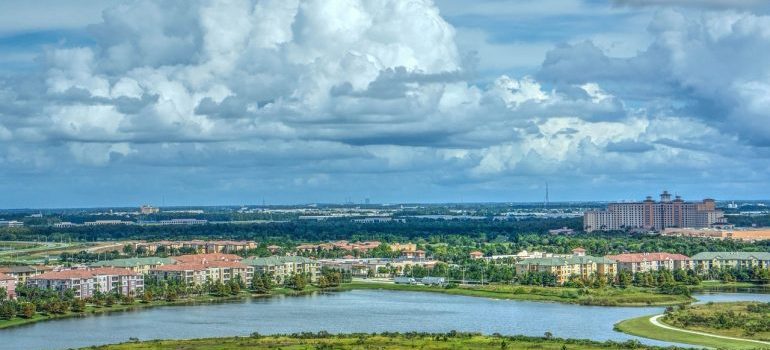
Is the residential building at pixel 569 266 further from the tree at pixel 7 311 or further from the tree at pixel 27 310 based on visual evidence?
the tree at pixel 7 311

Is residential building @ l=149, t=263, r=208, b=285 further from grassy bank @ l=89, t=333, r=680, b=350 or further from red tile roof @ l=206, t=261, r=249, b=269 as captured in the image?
grassy bank @ l=89, t=333, r=680, b=350

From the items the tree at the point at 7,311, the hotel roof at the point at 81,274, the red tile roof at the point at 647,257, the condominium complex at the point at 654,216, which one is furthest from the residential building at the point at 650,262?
the condominium complex at the point at 654,216

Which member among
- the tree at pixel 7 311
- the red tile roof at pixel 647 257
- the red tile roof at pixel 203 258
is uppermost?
the red tile roof at pixel 203 258

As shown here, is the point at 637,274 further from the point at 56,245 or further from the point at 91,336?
the point at 56,245

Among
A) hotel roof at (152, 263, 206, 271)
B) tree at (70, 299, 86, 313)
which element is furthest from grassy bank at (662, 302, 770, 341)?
hotel roof at (152, 263, 206, 271)

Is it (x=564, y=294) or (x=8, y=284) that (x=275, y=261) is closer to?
(x=8, y=284)

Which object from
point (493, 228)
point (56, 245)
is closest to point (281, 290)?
point (56, 245)
